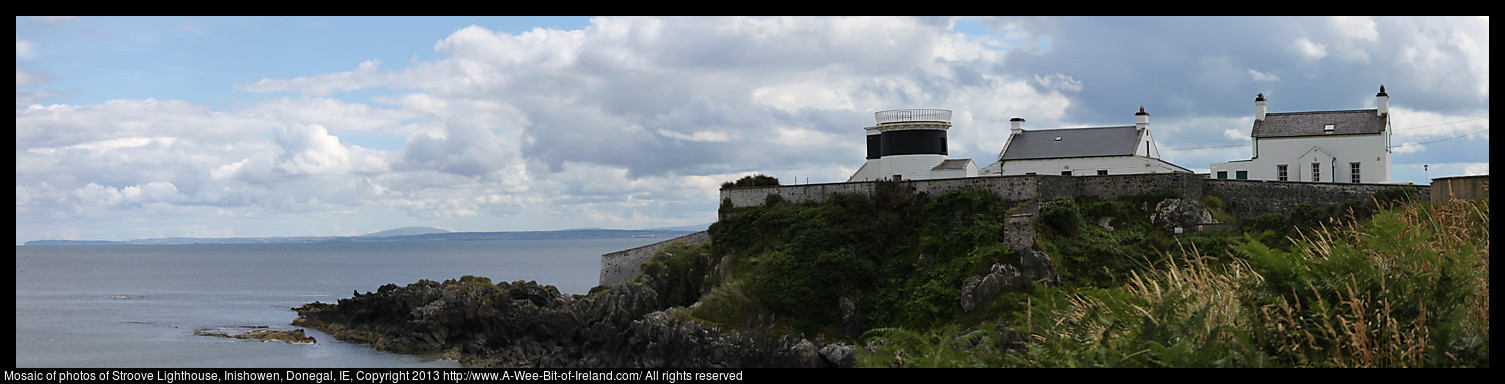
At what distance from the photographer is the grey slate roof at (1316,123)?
30.9 meters

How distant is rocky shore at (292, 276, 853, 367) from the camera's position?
23.7 m

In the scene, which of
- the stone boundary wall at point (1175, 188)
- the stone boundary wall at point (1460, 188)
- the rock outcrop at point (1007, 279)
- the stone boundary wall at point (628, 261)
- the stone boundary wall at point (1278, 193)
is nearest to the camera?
the stone boundary wall at point (1460, 188)

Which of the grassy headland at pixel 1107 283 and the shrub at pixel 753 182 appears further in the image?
the shrub at pixel 753 182

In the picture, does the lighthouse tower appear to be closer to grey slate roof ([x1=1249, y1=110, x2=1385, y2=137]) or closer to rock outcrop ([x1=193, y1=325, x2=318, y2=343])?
grey slate roof ([x1=1249, y1=110, x2=1385, y2=137])

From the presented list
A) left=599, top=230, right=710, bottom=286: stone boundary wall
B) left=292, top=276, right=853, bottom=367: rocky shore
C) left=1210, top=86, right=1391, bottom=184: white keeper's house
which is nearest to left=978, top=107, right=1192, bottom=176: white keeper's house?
left=1210, top=86, right=1391, bottom=184: white keeper's house

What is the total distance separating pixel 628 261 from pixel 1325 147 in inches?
862

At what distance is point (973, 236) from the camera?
25781mm

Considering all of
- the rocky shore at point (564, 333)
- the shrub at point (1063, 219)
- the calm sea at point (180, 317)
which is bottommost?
the calm sea at point (180, 317)

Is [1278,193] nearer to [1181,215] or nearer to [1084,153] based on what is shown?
[1181,215]

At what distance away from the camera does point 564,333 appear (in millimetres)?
26375

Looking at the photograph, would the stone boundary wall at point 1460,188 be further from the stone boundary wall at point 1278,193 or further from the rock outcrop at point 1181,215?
the stone boundary wall at point 1278,193

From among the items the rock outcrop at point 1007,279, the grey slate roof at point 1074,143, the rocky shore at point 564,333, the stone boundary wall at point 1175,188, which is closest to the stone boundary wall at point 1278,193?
the stone boundary wall at point 1175,188

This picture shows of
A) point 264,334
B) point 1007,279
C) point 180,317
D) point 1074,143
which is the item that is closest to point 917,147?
point 1074,143

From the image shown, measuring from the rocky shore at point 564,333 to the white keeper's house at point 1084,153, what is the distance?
496 inches
